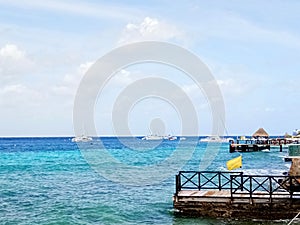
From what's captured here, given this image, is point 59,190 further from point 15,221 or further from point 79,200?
point 15,221

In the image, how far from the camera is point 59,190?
4319cm

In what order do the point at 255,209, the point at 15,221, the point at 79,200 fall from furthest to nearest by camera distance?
the point at 79,200 < the point at 15,221 < the point at 255,209

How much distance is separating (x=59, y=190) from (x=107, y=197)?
7.11m

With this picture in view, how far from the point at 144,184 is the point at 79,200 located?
12045mm

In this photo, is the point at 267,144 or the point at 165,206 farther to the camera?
the point at 267,144

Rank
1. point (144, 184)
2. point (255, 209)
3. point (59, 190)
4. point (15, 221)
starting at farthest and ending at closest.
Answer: point (144, 184), point (59, 190), point (15, 221), point (255, 209)

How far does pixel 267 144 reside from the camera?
9844cm

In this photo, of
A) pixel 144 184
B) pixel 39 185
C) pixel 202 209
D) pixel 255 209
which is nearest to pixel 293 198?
pixel 255 209

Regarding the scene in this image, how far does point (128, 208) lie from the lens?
1286 inches

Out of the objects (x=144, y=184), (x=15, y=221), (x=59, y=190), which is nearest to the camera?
(x=15, y=221)

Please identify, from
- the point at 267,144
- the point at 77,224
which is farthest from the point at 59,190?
the point at 267,144

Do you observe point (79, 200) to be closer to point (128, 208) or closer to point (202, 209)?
point (128, 208)

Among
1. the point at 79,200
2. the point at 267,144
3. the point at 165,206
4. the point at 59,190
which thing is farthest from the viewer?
the point at 267,144

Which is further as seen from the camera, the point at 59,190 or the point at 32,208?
the point at 59,190
